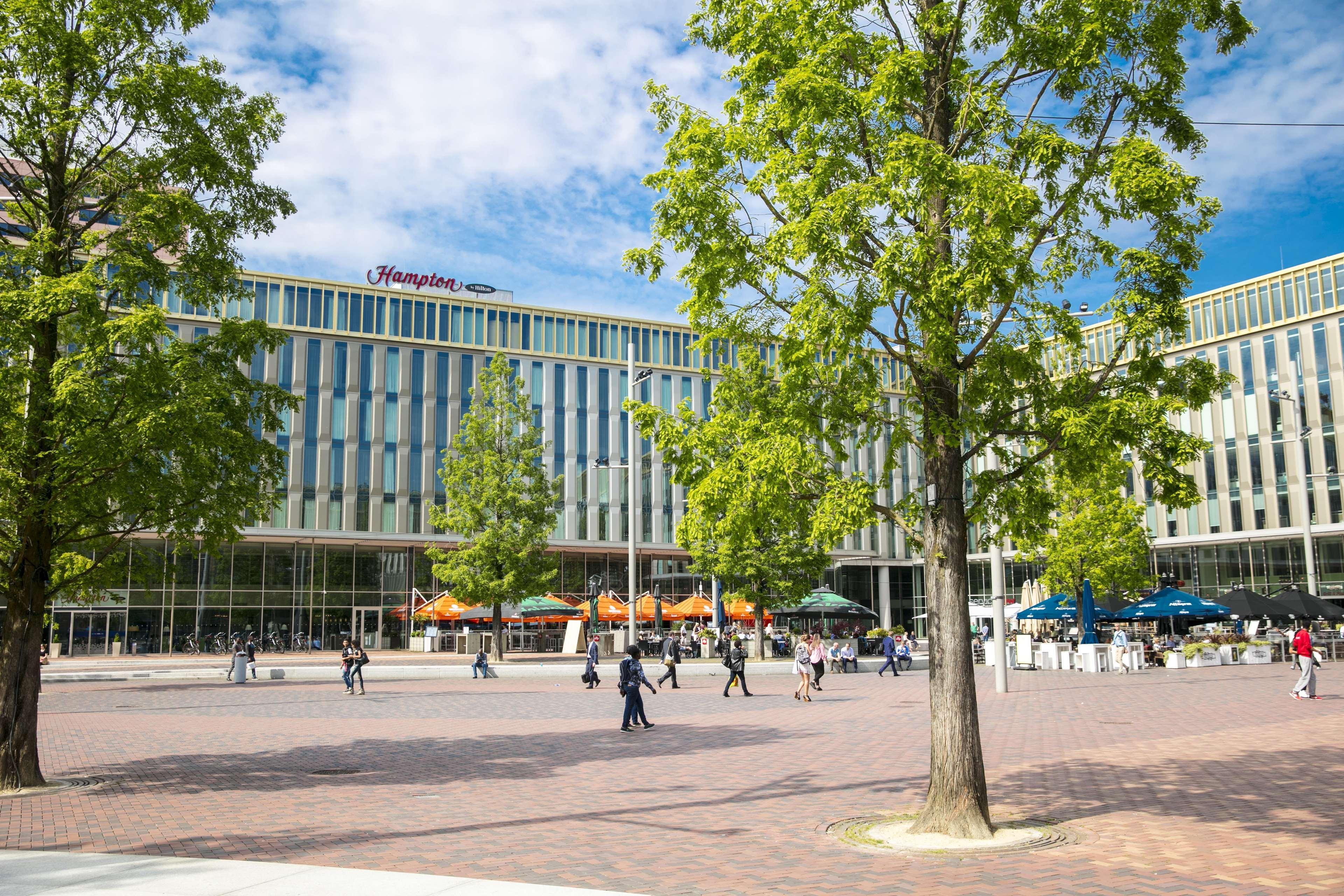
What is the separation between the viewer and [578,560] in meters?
64.4

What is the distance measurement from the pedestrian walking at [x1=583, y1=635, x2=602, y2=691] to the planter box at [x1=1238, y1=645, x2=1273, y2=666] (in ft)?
74.4

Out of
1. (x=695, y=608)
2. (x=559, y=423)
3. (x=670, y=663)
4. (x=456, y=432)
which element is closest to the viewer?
(x=670, y=663)

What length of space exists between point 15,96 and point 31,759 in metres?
7.79

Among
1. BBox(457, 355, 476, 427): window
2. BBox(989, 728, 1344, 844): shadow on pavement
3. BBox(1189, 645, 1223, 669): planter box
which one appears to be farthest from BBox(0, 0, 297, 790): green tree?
BBox(457, 355, 476, 427): window

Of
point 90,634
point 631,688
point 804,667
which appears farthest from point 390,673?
point 90,634

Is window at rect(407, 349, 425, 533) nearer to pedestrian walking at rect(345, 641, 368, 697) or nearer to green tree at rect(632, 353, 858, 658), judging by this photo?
pedestrian walking at rect(345, 641, 368, 697)

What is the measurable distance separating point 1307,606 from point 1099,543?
7.60 metres

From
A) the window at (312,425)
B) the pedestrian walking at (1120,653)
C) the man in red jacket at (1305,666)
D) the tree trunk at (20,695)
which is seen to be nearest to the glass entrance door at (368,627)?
the window at (312,425)

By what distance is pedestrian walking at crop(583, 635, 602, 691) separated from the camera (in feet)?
89.9

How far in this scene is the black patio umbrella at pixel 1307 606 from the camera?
33.2m

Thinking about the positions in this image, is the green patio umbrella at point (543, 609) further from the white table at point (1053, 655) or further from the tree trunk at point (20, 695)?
the tree trunk at point (20, 695)

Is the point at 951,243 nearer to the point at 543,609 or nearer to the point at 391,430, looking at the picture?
the point at 543,609

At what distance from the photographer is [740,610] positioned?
43.4 metres

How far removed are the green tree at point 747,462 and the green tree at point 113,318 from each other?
545 centimetres
